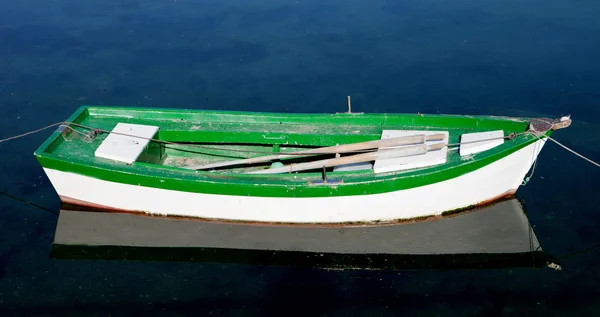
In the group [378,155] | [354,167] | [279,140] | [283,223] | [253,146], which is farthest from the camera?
[253,146]

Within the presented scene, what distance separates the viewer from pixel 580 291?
935cm

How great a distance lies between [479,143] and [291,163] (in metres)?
3.53

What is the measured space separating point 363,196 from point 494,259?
7.96 ft

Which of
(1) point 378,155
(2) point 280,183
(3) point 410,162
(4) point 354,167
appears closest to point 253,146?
(2) point 280,183

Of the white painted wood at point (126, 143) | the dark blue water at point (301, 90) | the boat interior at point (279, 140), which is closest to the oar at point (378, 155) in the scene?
the boat interior at point (279, 140)

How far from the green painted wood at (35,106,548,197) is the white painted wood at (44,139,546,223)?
0.19 m

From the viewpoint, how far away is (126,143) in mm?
11047

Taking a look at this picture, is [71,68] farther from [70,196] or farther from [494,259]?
[494,259]

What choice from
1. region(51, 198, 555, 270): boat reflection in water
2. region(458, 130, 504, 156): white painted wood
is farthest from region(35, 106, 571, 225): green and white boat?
region(51, 198, 555, 270): boat reflection in water

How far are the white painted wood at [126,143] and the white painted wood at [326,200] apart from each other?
A: 0.49m

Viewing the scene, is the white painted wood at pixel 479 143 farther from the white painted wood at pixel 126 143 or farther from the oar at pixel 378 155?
the white painted wood at pixel 126 143

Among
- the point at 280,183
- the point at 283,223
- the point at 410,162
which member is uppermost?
the point at 410,162

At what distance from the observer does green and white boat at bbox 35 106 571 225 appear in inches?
397

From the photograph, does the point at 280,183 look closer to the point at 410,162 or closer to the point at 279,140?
the point at 279,140
